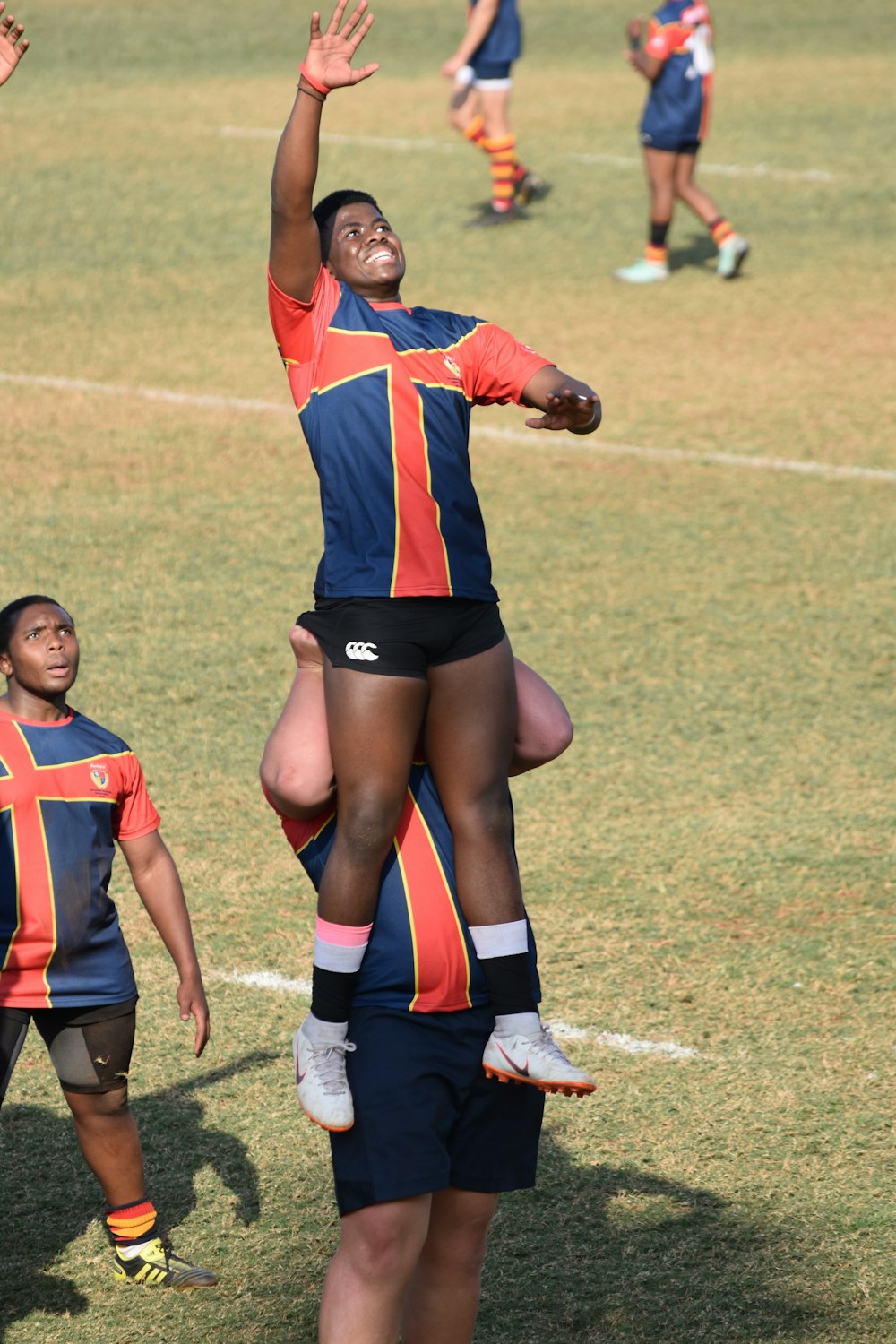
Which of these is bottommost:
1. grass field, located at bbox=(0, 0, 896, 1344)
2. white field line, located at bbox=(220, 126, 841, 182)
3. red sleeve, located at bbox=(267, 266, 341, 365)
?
grass field, located at bbox=(0, 0, 896, 1344)

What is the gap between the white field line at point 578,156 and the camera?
19500 millimetres

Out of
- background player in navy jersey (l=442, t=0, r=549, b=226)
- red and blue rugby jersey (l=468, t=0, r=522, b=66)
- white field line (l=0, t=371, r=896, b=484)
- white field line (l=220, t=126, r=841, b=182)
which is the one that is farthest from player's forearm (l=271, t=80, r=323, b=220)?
white field line (l=220, t=126, r=841, b=182)

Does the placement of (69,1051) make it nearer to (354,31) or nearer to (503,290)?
(354,31)

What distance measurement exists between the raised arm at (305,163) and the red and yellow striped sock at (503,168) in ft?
46.5

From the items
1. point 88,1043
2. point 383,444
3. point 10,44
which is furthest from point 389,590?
point 10,44

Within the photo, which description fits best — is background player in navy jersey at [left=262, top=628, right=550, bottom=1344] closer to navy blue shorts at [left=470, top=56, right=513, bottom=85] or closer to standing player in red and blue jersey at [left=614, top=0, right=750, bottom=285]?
standing player in red and blue jersey at [left=614, top=0, right=750, bottom=285]

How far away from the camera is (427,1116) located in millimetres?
3502

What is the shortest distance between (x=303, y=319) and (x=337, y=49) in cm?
55

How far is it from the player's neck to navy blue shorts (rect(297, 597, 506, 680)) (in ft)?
3.06

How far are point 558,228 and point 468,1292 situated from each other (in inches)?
591

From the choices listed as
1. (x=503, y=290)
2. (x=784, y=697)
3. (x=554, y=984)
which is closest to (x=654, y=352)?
(x=503, y=290)

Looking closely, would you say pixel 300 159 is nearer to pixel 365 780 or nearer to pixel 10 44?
pixel 365 780

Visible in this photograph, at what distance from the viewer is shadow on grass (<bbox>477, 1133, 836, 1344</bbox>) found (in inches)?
168

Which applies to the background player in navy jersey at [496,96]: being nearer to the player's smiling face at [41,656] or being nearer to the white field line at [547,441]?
the white field line at [547,441]
